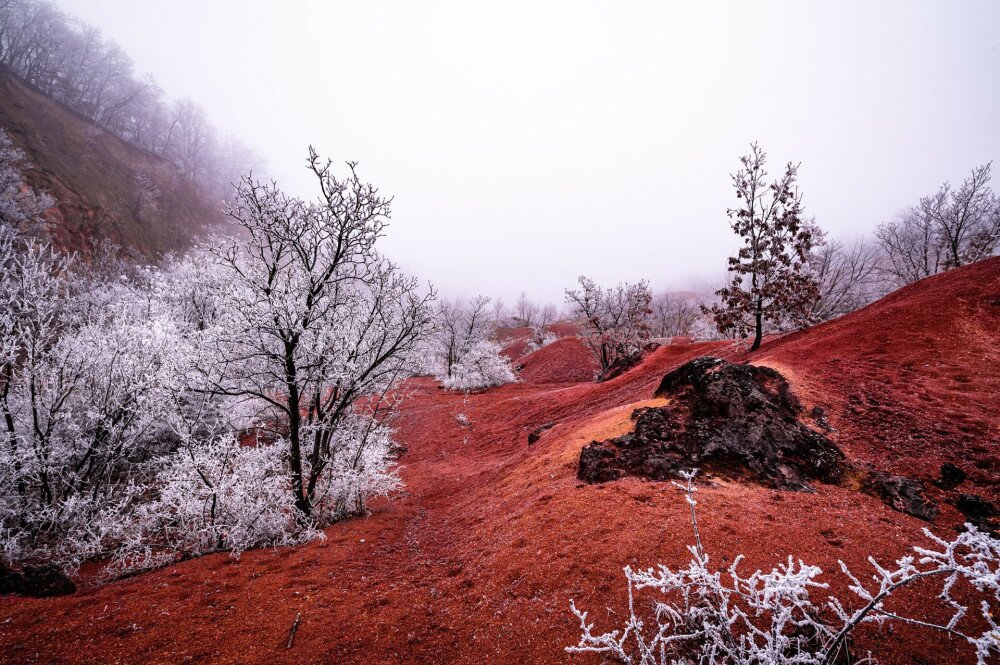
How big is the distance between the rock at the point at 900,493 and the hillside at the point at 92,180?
45.7 m

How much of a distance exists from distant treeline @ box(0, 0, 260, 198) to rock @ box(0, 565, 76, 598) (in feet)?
212

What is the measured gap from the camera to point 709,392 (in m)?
7.41

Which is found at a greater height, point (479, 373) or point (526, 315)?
point (526, 315)

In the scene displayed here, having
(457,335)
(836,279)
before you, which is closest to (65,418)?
(457,335)

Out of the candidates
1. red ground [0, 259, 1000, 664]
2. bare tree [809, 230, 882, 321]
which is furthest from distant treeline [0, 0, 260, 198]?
bare tree [809, 230, 882, 321]

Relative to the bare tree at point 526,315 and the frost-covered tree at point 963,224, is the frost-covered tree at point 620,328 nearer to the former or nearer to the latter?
the frost-covered tree at point 963,224

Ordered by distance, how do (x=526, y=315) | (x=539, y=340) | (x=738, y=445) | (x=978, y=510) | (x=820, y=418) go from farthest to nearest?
(x=526, y=315) → (x=539, y=340) → (x=820, y=418) → (x=738, y=445) → (x=978, y=510)

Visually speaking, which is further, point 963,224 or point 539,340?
point 539,340

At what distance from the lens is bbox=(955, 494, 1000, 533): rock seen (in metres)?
4.41

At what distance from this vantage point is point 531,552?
195 inches

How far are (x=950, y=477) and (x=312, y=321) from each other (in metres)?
9.65

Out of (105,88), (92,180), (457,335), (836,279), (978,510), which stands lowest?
(978,510)

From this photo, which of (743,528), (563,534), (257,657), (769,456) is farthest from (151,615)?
(769,456)

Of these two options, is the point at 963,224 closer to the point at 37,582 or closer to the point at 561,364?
the point at 561,364
